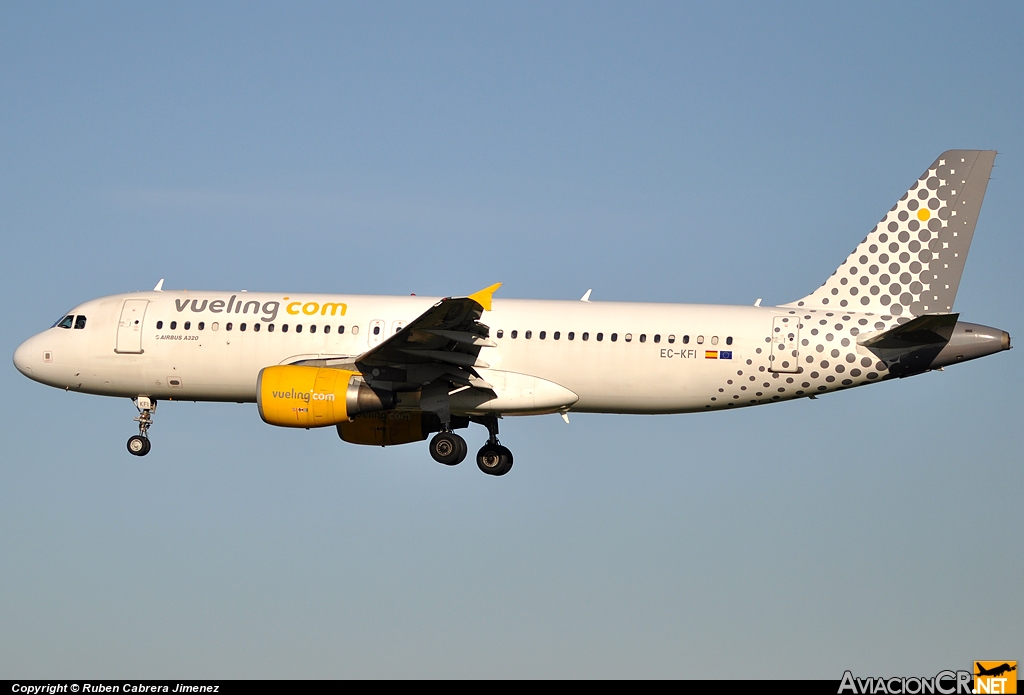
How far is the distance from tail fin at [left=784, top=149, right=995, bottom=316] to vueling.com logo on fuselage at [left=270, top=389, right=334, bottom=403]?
1339 cm

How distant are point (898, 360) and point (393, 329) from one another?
1385 cm

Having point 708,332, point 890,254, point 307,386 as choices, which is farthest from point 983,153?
point 307,386

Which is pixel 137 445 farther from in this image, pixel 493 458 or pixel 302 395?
pixel 493 458

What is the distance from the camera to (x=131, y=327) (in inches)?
1677

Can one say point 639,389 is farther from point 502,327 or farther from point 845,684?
point 845,684

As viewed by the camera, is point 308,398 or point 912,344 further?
point 912,344

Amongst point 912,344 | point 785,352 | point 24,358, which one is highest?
point 24,358

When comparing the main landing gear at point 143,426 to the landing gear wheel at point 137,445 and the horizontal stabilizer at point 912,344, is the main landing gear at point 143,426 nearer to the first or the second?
the landing gear wheel at point 137,445

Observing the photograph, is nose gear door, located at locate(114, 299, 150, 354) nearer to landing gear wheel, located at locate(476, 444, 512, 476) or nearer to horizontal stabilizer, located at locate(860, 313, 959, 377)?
landing gear wheel, located at locate(476, 444, 512, 476)

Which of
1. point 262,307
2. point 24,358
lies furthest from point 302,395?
point 24,358

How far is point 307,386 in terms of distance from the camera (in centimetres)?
3878

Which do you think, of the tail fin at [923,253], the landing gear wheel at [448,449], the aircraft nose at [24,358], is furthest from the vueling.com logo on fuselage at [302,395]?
the tail fin at [923,253]

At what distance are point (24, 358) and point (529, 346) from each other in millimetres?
15533

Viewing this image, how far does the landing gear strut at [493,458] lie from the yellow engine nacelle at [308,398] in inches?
178
